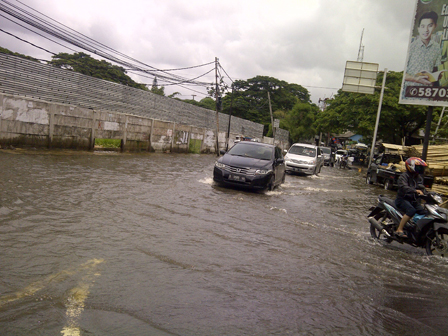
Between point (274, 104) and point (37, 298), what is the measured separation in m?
65.9

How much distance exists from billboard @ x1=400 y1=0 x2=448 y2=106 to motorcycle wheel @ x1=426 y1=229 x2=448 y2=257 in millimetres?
9579

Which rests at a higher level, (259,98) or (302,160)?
(259,98)

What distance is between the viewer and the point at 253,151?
12.1 meters

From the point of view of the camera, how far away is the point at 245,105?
65.3m

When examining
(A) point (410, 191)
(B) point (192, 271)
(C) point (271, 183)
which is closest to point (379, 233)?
(A) point (410, 191)

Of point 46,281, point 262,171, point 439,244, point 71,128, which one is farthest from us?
point 71,128

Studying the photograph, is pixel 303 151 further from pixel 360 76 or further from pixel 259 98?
pixel 259 98

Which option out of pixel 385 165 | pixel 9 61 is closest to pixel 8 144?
pixel 9 61

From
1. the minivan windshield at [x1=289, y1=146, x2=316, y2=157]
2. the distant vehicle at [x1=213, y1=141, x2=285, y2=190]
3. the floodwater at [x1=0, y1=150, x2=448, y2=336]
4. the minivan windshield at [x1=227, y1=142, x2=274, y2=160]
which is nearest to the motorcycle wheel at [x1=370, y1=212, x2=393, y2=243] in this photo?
the floodwater at [x1=0, y1=150, x2=448, y2=336]

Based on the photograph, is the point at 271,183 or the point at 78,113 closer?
the point at 271,183

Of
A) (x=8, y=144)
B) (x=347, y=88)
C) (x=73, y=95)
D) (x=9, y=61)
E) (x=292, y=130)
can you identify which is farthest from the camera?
(x=292, y=130)

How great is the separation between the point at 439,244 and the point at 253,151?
6792mm

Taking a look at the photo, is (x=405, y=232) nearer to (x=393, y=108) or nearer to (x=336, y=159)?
(x=393, y=108)

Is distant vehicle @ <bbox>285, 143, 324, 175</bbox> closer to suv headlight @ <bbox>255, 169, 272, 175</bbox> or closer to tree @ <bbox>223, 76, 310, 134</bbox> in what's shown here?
suv headlight @ <bbox>255, 169, 272, 175</bbox>
